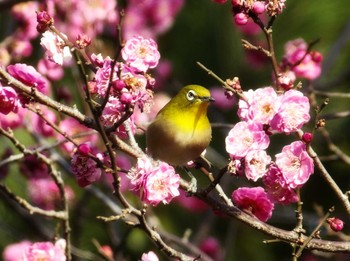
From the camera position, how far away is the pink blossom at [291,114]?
193 centimetres

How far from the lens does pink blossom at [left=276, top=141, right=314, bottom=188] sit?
1.96m

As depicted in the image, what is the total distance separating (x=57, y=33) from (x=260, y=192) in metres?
0.71

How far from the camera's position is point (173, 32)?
17.0 feet

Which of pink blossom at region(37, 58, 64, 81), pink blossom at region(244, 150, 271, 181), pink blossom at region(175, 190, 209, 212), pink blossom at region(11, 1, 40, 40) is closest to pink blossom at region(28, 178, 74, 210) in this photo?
pink blossom at region(37, 58, 64, 81)

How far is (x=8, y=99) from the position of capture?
192cm

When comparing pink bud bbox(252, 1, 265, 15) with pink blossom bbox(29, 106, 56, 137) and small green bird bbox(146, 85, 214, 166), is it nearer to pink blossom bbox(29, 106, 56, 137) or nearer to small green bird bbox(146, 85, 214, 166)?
small green bird bbox(146, 85, 214, 166)

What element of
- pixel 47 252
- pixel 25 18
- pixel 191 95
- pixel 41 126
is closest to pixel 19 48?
pixel 25 18

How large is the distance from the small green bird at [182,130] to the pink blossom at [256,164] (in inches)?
19.1

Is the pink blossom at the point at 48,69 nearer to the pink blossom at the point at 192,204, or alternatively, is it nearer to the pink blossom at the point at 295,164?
the pink blossom at the point at 192,204

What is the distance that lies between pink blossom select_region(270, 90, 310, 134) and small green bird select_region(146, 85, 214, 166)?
1.65 feet

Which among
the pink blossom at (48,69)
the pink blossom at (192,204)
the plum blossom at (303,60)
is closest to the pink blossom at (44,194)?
the pink blossom at (48,69)

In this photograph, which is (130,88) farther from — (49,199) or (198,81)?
(198,81)

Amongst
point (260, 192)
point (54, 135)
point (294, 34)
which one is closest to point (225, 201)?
point (260, 192)

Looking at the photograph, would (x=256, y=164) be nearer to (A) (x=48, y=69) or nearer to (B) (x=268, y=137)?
(B) (x=268, y=137)
